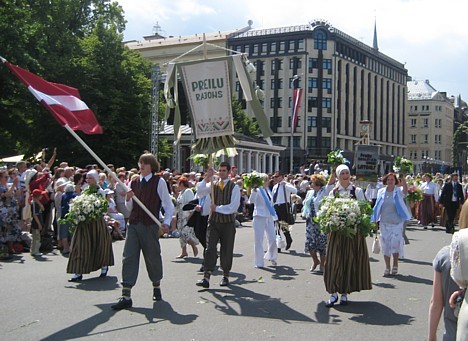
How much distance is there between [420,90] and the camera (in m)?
138

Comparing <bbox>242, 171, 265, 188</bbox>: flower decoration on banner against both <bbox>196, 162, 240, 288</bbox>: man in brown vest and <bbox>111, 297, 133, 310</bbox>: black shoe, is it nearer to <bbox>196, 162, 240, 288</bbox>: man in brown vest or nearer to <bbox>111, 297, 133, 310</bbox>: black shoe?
<bbox>196, 162, 240, 288</bbox>: man in brown vest

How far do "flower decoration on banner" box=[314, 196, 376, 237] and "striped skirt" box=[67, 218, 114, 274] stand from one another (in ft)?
12.5

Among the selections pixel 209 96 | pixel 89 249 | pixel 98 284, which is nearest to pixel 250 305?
pixel 98 284

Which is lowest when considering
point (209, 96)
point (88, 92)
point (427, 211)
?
point (427, 211)

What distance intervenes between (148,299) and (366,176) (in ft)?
59.2

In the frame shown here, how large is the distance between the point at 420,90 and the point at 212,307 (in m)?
139

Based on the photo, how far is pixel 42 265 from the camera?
1164cm

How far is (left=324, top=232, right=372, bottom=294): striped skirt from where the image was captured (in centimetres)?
819

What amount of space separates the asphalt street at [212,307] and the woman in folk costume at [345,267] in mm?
270

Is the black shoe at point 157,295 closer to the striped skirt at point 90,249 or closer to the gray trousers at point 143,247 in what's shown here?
the gray trousers at point 143,247

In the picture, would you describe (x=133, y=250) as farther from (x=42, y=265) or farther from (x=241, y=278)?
(x=42, y=265)

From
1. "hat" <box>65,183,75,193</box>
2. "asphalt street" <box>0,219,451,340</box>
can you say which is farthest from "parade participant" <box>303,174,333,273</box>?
"hat" <box>65,183,75,193</box>

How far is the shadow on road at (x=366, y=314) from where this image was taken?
7414mm

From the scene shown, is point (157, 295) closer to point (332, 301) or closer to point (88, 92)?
point (332, 301)
